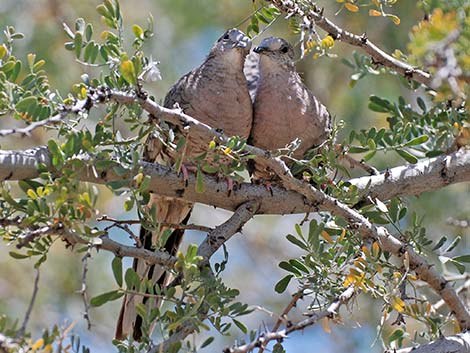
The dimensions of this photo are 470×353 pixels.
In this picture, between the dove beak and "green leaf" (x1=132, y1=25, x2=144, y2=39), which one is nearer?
"green leaf" (x1=132, y1=25, x2=144, y2=39)

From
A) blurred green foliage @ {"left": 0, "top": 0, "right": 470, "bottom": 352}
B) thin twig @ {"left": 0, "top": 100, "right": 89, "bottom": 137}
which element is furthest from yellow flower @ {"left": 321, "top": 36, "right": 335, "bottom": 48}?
thin twig @ {"left": 0, "top": 100, "right": 89, "bottom": 137}

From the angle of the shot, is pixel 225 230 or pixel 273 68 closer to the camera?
pixel 225 230

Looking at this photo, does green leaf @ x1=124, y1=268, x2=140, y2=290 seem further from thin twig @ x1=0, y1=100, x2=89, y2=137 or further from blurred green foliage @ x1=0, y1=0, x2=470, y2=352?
thin twig @ x1=0, y1=100, x2=89, y2=137

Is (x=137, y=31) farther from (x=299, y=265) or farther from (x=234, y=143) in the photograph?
(x=299, y=265)

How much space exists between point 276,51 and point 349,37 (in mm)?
1006

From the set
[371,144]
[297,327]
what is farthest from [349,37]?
[297,327]

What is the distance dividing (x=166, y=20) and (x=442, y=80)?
15.3 feet

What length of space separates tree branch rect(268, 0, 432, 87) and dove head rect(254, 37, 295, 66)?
0.93 m

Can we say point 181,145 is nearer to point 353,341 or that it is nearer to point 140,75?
point 140,75

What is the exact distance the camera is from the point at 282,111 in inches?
131

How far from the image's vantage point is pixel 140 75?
1909mm

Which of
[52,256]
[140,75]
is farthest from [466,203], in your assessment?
[140,75]

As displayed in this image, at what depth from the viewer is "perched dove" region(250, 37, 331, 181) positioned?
3301 mm

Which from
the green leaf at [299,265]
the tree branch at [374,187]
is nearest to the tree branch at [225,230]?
the tree branch at [374,187]
